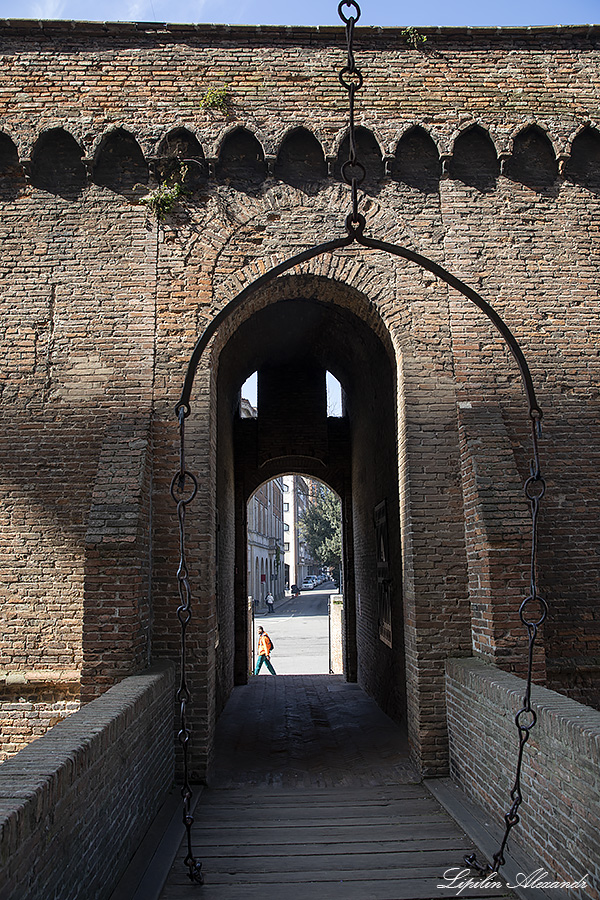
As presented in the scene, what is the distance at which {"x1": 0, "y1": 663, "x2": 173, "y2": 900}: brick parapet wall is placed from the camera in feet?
7.86

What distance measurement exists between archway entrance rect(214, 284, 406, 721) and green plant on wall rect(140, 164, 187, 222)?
1.59m

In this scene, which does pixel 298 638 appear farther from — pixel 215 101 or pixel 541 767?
pixel 541 767

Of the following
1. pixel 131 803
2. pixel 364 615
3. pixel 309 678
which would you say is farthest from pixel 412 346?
pixel 309 678

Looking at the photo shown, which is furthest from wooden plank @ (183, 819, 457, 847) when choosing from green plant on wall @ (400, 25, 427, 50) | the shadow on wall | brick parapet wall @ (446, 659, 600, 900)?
green plant on wall @ (400, 25, 427, 50)

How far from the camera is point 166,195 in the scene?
6.44 m

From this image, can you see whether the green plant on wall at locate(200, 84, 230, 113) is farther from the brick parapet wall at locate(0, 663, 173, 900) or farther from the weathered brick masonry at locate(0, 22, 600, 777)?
the brick parapet wall at locate(0, 663, 173, 900)

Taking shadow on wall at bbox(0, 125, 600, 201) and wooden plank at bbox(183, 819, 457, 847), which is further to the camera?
shadow on wall at bbox(0, 125, 600, 201)

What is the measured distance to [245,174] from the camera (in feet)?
21.7

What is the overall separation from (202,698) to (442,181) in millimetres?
5816

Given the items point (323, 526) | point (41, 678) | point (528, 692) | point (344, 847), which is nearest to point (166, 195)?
point (41, 678)

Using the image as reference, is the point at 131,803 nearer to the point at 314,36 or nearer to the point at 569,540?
the point at 569,540

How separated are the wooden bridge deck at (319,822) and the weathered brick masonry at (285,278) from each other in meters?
0.72

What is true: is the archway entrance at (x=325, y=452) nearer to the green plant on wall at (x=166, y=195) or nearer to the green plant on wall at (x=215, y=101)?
the green plant on wall at (x=166, y=195)

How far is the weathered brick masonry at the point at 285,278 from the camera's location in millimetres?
5844
